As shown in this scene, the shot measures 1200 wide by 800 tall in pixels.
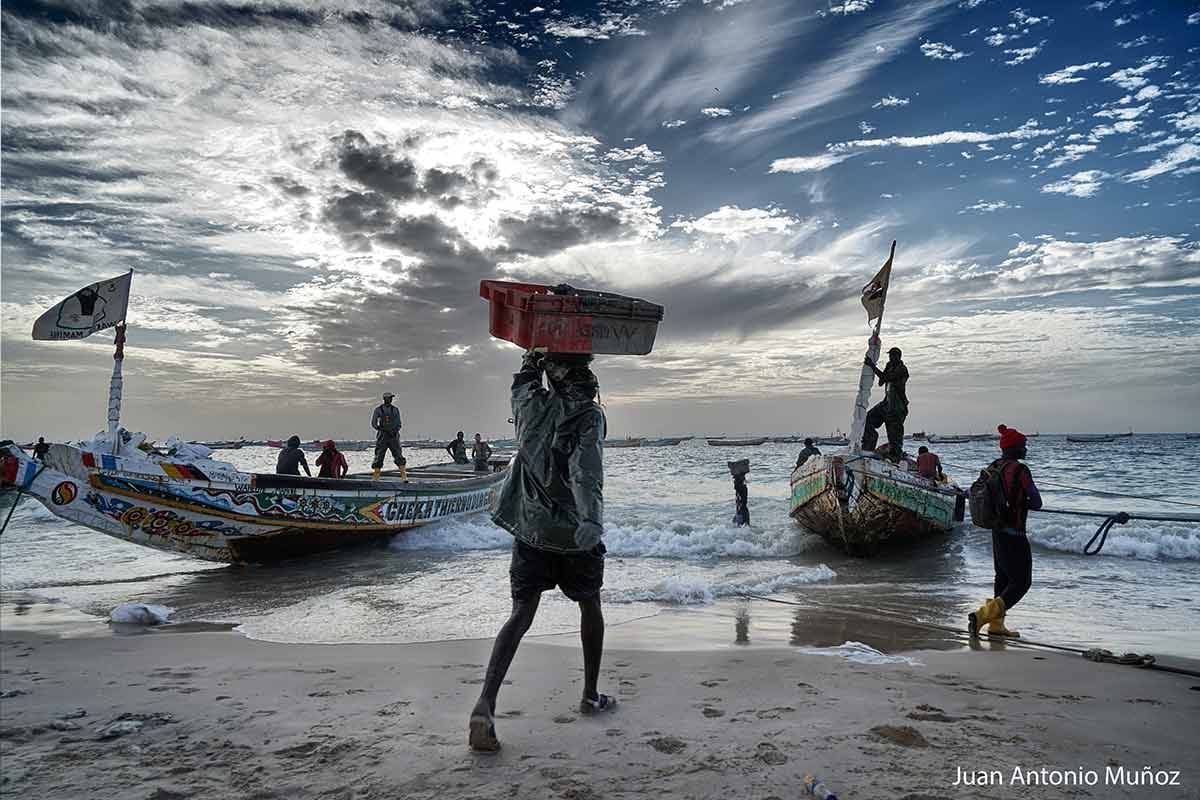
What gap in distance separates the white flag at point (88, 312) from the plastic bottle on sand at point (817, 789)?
1035 centimetres

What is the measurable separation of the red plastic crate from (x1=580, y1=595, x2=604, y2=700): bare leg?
1.35 m

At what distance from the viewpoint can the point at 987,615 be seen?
5.50 meters

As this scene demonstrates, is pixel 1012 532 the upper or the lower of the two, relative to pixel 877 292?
lower

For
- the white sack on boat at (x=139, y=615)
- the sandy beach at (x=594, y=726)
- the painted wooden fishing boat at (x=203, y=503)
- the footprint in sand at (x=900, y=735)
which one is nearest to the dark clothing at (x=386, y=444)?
the painted wooden fishing boat at (x=203, y=503)

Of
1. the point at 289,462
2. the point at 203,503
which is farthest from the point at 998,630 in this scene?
the point at 289,462

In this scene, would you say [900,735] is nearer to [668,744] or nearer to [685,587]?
[668,744]

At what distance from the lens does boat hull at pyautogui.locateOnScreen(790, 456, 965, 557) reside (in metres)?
10.9

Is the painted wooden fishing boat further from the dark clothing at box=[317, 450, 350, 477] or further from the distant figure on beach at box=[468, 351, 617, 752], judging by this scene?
the distant figure on beach at box=[468, 351, 617, 752]

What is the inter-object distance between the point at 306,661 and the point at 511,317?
123 inches

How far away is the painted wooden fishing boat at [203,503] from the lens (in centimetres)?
911

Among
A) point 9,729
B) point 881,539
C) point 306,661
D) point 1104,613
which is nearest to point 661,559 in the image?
point 881,539

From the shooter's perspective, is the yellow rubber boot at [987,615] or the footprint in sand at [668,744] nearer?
the footprint in sand at [668,744]

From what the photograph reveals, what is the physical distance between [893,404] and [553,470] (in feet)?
31.4

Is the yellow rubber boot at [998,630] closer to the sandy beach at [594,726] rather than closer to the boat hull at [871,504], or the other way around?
the sandy beach at [594,726]
